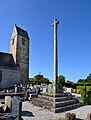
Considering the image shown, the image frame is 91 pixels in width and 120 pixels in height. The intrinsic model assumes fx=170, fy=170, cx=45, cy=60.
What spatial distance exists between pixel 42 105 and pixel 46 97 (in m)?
0.98

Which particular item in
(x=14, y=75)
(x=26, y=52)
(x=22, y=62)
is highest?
(x=26, y=52)

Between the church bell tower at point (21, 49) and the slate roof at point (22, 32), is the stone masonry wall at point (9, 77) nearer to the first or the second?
the church bell tower at point (21, 49)

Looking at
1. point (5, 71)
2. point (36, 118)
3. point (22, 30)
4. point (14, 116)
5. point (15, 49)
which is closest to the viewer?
point (14, 116)

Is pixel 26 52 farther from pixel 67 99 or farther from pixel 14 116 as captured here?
pixel 14 116

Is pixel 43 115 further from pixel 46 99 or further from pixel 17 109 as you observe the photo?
pixel 46 99

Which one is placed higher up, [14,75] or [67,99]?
[14,75]

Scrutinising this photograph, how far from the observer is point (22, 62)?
41594 millimetres

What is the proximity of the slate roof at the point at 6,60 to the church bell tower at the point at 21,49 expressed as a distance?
0.97 m

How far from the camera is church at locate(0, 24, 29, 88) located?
3509 cm

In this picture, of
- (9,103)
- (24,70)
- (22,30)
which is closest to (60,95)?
(9,103)

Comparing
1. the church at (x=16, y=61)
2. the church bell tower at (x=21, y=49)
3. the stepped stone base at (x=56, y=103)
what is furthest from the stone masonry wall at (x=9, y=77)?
the stepped stone base at (x=56, y=103)

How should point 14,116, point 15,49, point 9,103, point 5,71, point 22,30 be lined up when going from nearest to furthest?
point 14,116, point 9,103, point 5,71, point 15,49, point 22,30

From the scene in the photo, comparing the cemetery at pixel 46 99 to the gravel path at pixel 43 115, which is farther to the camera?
the gravel path at pixel 43 115

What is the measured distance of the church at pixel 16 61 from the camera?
35.1 m
